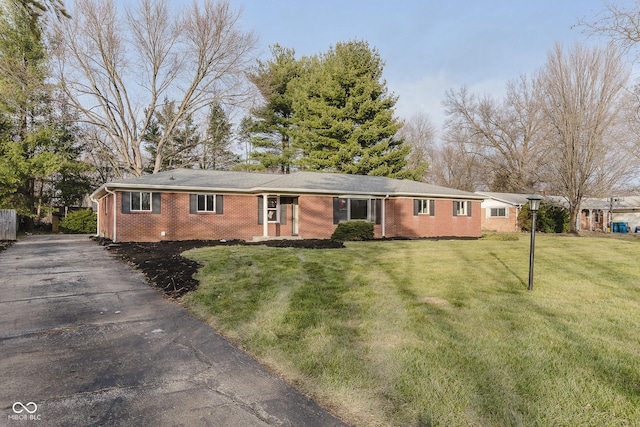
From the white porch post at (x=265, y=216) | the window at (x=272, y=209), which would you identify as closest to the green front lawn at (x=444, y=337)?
the white porch post at (x=265, y=216)

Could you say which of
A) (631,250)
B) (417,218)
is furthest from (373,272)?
(417,218)

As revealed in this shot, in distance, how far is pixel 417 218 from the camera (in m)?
21.2

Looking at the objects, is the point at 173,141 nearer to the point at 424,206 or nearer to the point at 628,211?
the point at 424,206

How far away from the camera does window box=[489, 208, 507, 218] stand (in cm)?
3073

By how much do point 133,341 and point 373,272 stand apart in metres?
5.48

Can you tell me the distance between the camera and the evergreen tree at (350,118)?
30609mm

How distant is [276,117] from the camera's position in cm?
3488

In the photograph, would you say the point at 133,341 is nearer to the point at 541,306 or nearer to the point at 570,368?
the point at 570,368

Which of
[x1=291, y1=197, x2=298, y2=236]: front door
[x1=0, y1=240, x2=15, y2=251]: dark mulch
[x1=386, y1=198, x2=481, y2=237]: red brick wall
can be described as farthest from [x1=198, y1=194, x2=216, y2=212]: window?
[x1=386, y1=198, x2=481, y2=237]: red brick wall

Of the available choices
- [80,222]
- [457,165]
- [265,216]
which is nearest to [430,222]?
[265,216]

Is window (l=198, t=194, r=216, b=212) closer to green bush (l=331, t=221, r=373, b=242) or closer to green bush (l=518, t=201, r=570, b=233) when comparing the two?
green bush (l=331, t=221, r=373, b=242)

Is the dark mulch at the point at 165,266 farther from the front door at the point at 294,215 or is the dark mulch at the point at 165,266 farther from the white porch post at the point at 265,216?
the front door at the point at 294,215

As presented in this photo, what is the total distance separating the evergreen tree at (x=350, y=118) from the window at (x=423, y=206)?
9.57 metres

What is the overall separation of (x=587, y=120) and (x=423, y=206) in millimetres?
11855
